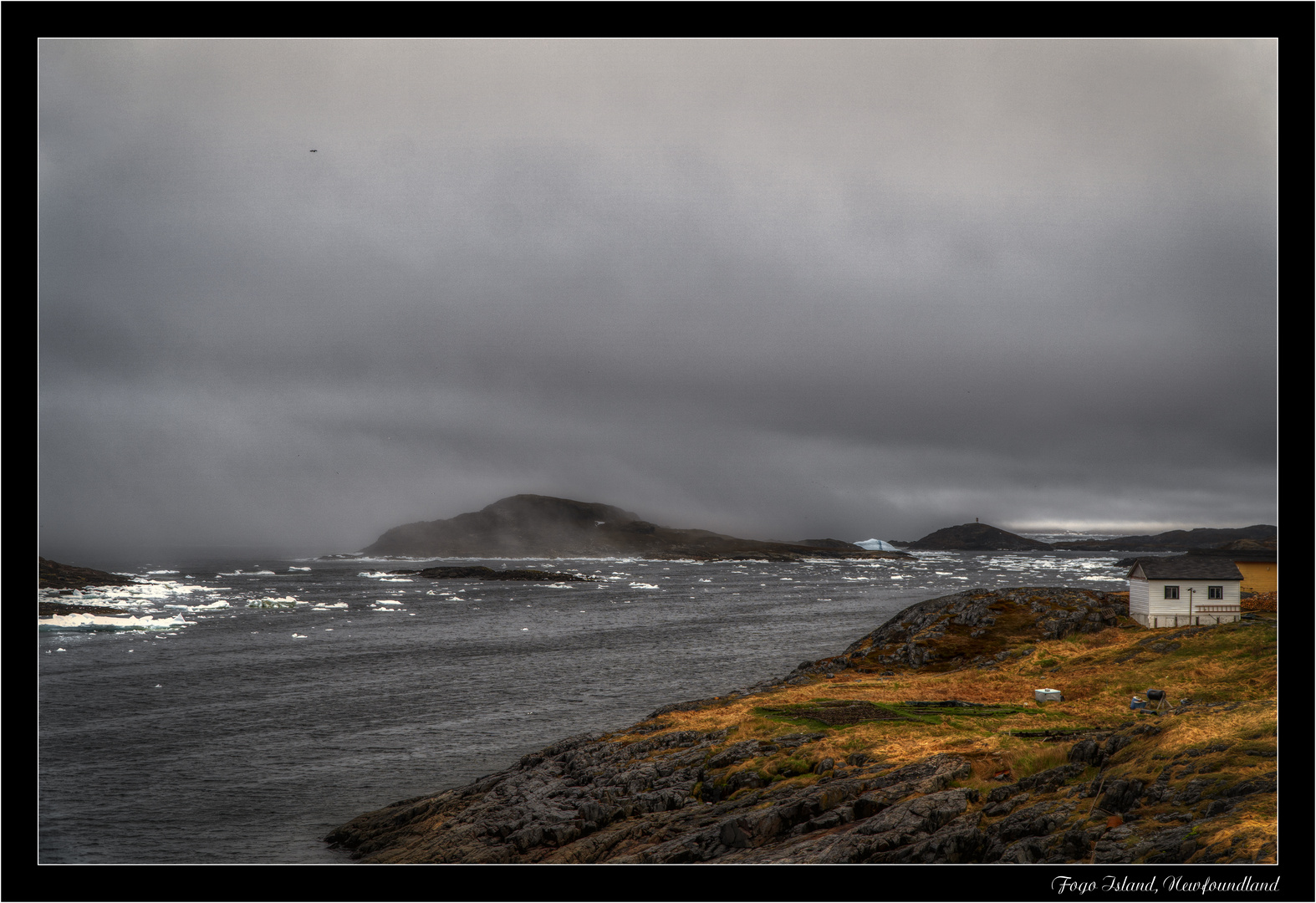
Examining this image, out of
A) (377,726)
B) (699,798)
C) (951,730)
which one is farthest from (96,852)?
(951,730)

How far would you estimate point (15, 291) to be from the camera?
929 centimetres

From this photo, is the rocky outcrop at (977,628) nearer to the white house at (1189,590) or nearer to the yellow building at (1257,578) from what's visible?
the white house at (1189,590)

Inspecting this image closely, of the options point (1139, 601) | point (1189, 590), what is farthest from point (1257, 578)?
point (1189, 590)

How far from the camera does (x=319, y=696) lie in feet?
128

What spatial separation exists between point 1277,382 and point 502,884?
11.0 metres

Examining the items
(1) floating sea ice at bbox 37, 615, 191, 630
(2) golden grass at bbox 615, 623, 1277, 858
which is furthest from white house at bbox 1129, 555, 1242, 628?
(1) floating sea ice at bbox 37, 615, 191, 630

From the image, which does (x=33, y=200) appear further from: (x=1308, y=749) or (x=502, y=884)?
(x=1308, y=749)

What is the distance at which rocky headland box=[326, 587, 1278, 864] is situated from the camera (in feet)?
35.9

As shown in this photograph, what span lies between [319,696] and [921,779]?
3462cm

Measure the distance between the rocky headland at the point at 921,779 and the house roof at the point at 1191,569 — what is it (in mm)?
7343

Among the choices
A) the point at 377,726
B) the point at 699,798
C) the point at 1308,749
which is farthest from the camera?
the point at 377,726

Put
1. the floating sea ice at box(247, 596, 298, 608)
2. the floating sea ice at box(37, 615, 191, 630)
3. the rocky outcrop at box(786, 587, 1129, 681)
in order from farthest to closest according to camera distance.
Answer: the floating sea ice at box(247, 596, 298, 608) → the floating sea ice at box(37, 615, 191, 630) → the rocky outcrop at box(786, 587, 1129, 681)

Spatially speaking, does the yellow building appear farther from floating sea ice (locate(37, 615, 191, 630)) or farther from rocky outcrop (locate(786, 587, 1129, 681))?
floating sea ice (locate(37, 615, 191, 630))

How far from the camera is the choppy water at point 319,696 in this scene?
866 inches
